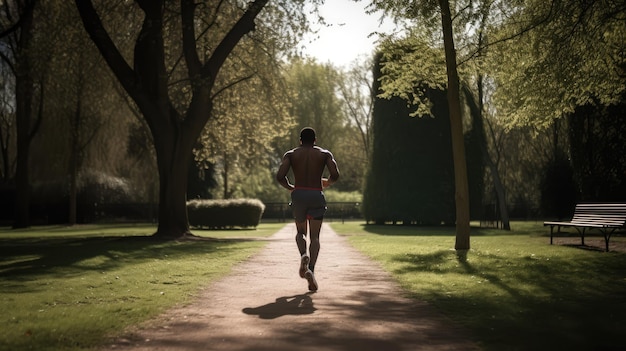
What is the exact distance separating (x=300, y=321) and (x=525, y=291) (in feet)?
12.7

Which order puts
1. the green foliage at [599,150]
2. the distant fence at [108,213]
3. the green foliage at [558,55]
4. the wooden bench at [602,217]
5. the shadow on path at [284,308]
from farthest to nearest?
the distant fence at [108,213], the green foliage at [599,150], the green foliage at [558,55], the wooden bench at [602,217], the shadow on path at [284,308]

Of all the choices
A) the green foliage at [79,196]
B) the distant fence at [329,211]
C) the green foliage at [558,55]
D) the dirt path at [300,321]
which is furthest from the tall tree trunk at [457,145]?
the distant fence at [329,211]

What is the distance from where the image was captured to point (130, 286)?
9.46 meters

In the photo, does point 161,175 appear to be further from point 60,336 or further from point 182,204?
point 60,336

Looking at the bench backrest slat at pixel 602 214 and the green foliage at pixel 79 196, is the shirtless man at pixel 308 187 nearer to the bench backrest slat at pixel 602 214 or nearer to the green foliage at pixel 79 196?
the bench backrest slat at pixel 602 214

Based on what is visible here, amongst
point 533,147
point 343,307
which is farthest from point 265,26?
point 533,147

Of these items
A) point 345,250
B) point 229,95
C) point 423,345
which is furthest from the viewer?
point 229,95

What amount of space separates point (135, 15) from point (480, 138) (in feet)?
55.0

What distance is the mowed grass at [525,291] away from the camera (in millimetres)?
5801

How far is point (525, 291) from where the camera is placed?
8.70 meters

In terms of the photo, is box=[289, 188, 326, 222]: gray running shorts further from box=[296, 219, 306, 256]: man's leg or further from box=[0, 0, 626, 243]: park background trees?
box=[0, 0, 626, 243]: park background trees

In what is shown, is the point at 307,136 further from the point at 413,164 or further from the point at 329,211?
the point at 329,211

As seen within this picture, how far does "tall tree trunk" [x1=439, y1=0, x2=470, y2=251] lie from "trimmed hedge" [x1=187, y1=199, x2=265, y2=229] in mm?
18066

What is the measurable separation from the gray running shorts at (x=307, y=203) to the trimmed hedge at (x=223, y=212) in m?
23.4
